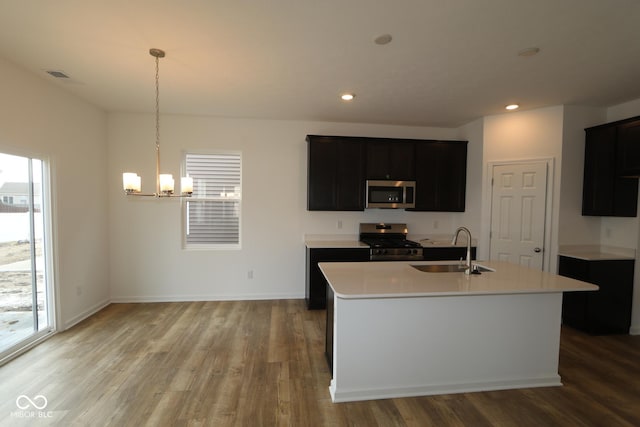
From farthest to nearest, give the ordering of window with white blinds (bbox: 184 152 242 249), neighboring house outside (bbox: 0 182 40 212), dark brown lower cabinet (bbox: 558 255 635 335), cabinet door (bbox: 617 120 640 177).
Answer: window with white blinds (bbox: 184 152 242 249)
dark brown lower cabinet (bbox: 558 255 635 335)
cabinet door (bbox: 617 120 640 177)
neighboring house outside (bbox: 0 182 40 212)

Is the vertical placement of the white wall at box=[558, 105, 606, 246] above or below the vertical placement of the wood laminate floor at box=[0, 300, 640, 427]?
above

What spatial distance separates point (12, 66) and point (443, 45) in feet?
12.2

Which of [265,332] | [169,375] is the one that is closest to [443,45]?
[265,332]

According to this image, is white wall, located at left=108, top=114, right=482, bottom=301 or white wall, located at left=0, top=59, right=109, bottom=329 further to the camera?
white wall, located at left=108, top=114, right=482, bottom=301

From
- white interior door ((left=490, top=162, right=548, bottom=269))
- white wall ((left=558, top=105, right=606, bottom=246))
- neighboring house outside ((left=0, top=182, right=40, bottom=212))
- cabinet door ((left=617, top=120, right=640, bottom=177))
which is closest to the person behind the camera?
neighboring house outside ((left=0, top=182, right=40, bottom=212))

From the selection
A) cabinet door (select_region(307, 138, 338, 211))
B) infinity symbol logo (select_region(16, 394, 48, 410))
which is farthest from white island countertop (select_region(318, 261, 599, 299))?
infinity symbol logo (select_region(16, 394, 48, 410))

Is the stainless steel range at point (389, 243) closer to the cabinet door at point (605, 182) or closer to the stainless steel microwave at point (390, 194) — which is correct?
the stainless steel microwave at point (390, 194)

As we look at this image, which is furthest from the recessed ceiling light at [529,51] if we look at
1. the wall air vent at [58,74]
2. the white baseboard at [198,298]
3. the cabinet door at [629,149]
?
the wall air vent at [58,74]

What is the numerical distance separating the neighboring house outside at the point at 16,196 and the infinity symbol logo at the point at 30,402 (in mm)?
1624

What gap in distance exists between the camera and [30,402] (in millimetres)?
2197

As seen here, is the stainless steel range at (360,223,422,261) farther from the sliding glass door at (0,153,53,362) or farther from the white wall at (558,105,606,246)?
the sliding glass door at (0,153,53,362)

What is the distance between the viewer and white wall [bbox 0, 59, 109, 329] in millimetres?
2797

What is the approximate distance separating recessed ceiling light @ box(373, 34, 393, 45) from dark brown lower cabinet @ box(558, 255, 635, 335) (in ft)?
10.6

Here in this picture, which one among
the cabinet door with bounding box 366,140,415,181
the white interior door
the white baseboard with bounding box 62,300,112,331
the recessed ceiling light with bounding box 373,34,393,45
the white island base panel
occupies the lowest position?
the white baseboard with bounding box 62,300,112,331
